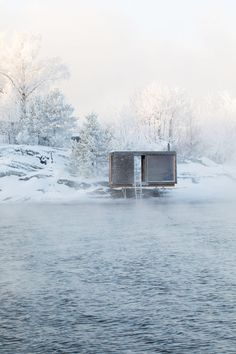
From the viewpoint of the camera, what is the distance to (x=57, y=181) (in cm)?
4562

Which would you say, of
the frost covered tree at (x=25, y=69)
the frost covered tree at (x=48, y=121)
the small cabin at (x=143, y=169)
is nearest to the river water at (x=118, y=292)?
the small cabin at (x=143, y=169)

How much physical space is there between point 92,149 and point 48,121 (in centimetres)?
1230

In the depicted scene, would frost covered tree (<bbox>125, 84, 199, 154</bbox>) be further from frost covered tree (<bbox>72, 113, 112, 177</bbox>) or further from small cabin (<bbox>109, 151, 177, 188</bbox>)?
small cabin (<bbox>109, 151, 177, 188</bbox>)

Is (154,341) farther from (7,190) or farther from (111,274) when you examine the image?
(7,190)

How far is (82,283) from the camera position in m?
9.41

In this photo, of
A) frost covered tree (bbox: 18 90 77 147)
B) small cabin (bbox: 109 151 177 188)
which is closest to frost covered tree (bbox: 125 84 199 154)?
frost covered tree (bbox: 18 90 77 147)

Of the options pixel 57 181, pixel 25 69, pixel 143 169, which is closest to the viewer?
pixel 57 181

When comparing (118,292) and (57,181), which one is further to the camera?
(57,181)

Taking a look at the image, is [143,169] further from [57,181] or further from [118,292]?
[118,292]

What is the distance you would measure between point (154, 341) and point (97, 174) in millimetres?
44809

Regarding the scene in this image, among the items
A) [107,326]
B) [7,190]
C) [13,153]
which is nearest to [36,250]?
[107,326]

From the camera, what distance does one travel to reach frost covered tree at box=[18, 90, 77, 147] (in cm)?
6144

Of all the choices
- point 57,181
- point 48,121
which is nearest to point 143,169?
point 57,181

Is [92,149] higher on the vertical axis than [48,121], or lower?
lower
